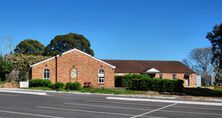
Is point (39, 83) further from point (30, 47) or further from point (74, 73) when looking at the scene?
point (30, 47)

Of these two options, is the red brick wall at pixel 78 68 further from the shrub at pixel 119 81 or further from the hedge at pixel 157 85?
the hedge at pixel 157 85

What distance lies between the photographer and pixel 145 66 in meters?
65.8

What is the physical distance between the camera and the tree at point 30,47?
99062 mm

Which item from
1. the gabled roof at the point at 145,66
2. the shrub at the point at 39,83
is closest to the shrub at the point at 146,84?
the shrub at the point at 39,83

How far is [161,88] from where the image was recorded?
41.8 metres

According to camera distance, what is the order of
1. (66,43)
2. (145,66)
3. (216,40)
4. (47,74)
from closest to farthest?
(216,40) → (47,74) → (145,66) → (66,43)

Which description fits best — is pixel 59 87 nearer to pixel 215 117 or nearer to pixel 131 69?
pixel 131 69

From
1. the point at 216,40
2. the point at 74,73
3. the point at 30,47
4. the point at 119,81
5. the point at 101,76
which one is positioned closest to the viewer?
the point at 216,40

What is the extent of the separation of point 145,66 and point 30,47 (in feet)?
141

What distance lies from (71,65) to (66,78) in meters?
1.88

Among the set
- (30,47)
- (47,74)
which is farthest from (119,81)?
(30,47)

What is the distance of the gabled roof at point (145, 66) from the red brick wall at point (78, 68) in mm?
8081

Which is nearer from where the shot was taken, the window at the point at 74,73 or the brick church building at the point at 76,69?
the brick church building at the point at 76,69

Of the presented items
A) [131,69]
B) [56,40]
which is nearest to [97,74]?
[131,69]
